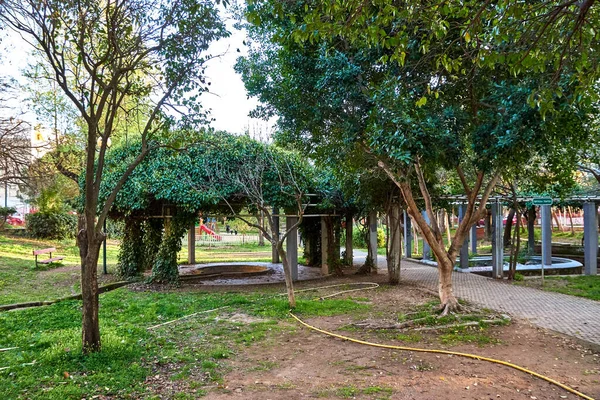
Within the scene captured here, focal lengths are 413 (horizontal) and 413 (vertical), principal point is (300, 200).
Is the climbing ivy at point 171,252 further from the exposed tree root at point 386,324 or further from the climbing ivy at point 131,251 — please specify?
the exposed tree root at point 386,324

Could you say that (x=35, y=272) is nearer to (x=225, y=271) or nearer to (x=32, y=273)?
(x=32, y=273)

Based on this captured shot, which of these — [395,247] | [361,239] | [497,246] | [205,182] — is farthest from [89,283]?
[361,239]

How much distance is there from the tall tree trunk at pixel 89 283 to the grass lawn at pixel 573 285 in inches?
435

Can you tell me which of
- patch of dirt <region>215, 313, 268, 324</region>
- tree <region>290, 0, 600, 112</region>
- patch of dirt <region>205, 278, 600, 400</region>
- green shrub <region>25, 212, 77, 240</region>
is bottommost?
patch of dirt <region>215, 313, 268, 324</region>

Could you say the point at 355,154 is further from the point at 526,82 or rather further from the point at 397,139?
the point at 526,82

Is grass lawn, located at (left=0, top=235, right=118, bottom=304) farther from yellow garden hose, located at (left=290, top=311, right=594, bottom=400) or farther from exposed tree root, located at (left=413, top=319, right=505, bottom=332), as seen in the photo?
exposed tree root, located at (left=413, top=319, right=505, bottom=332)

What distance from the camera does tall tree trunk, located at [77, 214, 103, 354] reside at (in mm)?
5500

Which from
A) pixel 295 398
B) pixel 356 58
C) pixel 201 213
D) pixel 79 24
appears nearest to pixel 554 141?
pixel 356 58

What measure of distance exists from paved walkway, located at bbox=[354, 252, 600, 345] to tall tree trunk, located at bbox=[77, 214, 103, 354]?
24.3 feet

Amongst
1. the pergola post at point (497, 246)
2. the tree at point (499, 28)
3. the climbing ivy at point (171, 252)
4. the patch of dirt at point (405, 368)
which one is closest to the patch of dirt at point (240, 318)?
the patch of dirt at point (405, 368)

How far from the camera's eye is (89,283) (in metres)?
5.53

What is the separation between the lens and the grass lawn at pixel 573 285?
1090cm

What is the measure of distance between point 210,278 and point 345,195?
5753mm

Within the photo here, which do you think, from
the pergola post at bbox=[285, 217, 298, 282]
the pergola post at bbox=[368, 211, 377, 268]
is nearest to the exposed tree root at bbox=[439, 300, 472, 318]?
the pergola post at bbox=[285, 217, 298, 282]
